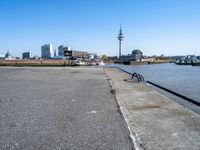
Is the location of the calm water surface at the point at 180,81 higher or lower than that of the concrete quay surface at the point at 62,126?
lower

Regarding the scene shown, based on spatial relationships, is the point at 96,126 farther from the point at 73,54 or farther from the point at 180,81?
the point at 73,54

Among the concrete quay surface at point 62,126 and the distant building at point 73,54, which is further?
the distant building at point 73,54

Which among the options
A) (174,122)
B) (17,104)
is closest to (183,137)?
(174,122)

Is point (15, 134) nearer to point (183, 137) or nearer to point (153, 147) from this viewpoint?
point (153, 147)

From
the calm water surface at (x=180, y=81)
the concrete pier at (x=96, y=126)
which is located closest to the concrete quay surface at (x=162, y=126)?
the concrete pier at (x=96, y=126)

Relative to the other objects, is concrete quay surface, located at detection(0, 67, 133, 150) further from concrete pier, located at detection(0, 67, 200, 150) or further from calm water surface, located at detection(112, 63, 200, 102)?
calm water surface, located at detection(112, 63, 200, 102)

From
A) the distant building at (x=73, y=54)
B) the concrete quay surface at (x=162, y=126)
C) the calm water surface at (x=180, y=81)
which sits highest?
the distant building at (x=73, y=54)

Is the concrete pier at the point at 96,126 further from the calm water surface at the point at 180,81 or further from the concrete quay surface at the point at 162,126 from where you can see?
the calm water surface at the point at 180,81

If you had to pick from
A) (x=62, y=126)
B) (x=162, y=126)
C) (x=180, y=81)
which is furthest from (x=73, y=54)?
(x=162, y=126)

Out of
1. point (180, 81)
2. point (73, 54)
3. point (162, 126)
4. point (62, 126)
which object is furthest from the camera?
point (73, 54)

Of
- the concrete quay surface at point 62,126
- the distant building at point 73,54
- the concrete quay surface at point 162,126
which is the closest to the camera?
the concrete quay surface at point 62,126

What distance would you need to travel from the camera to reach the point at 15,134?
683cm

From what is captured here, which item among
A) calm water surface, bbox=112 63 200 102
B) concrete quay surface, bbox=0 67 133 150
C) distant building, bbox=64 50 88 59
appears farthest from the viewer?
distant building, bbox=64 50 88 59

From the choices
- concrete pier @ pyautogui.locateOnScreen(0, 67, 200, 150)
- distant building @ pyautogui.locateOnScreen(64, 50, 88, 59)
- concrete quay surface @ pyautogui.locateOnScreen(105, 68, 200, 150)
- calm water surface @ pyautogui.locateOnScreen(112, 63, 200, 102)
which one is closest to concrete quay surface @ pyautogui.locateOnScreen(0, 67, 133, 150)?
concrete pier @ pyautogui.locateOnScreen(0, 67, 200, 150)
